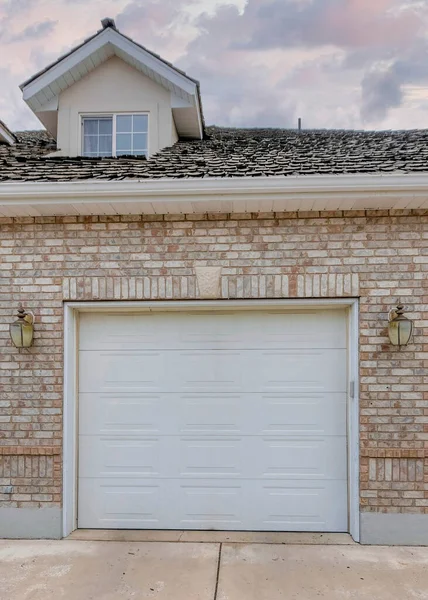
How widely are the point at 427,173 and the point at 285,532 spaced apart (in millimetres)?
3906

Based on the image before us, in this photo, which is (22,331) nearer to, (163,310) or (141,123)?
(163,310)

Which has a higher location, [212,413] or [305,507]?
[212,413]

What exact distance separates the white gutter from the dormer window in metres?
2.48

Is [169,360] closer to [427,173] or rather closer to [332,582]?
[332,582]

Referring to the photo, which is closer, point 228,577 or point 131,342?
point 228,577

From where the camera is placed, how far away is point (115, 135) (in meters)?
6.61

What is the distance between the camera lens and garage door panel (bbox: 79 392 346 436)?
474 cm

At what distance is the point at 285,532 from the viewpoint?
4.64 metres

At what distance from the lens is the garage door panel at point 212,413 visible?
474cm

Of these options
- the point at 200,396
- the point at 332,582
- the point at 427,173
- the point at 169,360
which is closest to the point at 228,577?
the point at 332,582

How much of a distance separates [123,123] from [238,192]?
10.7 feet

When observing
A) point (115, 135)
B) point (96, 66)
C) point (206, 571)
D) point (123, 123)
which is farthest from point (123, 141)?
point (206, 571)

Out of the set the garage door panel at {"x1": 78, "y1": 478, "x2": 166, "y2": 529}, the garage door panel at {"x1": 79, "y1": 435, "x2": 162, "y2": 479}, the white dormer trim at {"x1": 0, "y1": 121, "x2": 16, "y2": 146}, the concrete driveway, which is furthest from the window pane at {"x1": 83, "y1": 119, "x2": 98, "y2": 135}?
the concrete driveway

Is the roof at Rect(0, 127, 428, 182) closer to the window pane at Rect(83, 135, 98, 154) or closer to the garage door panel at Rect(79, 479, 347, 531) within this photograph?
the window pane at Rect(83, 135, 98, 154)
